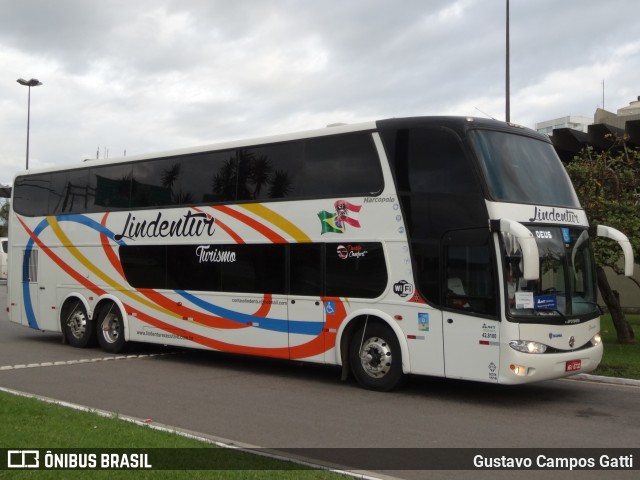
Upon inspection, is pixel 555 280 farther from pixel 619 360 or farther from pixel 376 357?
pixel 619 360

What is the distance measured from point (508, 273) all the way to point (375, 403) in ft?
8.14

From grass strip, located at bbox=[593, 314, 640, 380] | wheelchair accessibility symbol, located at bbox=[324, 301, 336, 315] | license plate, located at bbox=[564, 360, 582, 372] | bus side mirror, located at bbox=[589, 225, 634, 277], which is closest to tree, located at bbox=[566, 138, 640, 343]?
grass strip, located at bbox=[593, 314, 640, 380]

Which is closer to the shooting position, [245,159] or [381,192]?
[381,192]

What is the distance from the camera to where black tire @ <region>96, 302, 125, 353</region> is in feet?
49.6

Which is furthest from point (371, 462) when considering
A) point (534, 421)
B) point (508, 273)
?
point (508, 273)

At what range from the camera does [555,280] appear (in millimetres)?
10055

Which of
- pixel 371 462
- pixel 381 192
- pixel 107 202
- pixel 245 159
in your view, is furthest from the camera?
pixel 107 202

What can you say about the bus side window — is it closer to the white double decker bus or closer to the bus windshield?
the white double decker bus

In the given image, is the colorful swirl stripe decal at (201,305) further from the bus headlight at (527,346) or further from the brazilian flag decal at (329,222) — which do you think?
the bus headlight at (527,346)

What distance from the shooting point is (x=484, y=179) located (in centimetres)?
991

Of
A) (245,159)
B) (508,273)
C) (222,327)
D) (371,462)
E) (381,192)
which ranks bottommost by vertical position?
(371,462)

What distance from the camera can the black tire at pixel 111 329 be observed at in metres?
15.1

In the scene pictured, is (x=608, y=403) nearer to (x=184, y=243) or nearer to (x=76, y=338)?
(x=184, y=243)

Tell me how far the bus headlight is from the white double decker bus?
2 cm
